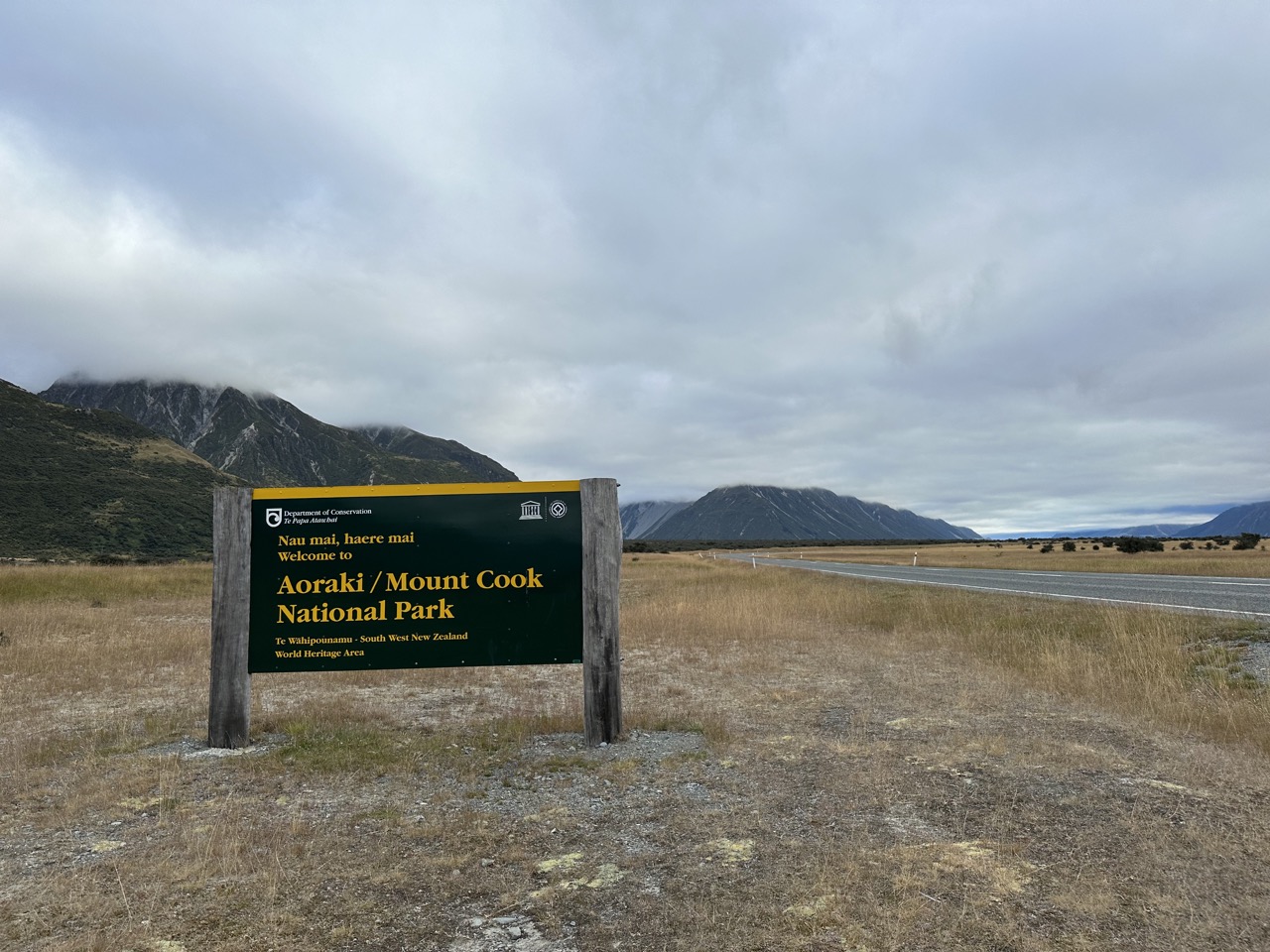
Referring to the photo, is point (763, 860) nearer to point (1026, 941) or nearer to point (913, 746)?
point (1026, 941)

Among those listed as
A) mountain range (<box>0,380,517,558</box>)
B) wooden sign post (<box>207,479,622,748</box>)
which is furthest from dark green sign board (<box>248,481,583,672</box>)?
mountain range (<box>0,380,517,558</box>)

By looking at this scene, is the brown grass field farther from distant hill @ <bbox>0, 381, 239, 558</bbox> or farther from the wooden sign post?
distant hill @ <bbox>0, 381, 239, 558</bbox>

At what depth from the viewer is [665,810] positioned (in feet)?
17.6

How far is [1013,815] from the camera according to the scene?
200 inches

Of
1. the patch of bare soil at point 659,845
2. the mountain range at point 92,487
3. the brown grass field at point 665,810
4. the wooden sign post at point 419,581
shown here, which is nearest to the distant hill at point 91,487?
the mountain range at point 92,487

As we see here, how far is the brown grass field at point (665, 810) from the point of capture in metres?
3.63

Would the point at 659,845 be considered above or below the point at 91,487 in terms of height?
below

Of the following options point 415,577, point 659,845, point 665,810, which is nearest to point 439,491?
point 415,577

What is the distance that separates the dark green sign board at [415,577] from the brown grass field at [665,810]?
0.99 m

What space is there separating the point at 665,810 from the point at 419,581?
373cm

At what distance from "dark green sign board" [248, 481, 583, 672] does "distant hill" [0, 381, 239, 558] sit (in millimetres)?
79085

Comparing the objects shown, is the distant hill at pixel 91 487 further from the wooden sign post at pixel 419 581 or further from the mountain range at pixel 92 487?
the wooden sign post at pixel 419 581

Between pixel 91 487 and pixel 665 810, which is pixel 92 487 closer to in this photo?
pixel 91 487

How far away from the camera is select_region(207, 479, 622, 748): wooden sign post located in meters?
7.47
